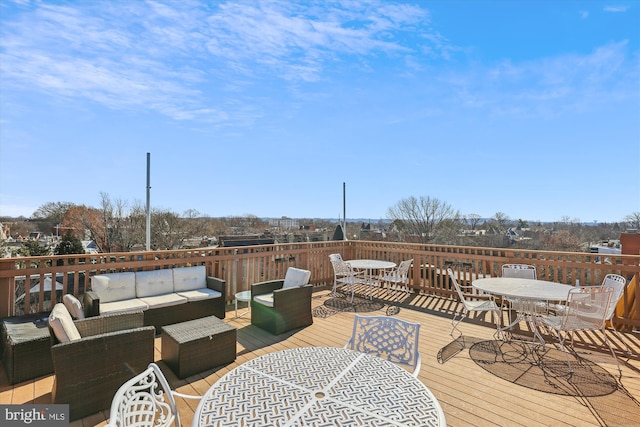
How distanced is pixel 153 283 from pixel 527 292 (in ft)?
16.5

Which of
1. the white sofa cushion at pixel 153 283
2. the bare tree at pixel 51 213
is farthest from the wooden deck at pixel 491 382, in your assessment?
the bare tree at pixel 51 213

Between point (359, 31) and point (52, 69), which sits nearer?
point (52, 69)

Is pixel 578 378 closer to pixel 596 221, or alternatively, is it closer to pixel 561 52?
pixel 561 52

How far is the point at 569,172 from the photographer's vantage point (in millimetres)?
19422

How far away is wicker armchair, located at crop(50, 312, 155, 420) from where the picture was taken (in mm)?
2230

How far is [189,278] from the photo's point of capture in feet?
15.5

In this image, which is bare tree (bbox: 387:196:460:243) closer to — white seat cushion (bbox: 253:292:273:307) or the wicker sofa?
white seat cushion (bbox: 253:292:273:307)

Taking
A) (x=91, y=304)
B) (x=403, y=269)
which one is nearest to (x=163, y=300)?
(x=91, y=304)

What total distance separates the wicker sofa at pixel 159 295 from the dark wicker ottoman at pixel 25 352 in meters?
0.63

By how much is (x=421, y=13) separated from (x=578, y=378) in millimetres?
7254

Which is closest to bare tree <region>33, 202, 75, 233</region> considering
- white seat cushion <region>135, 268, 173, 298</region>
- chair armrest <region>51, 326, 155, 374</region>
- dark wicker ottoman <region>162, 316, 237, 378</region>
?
white seat cushion <region>135, 268, 173, 298</region>

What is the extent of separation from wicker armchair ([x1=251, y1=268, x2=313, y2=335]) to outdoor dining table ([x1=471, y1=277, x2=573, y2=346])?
236cm

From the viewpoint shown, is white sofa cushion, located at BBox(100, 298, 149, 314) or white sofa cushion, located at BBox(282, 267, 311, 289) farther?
white sofa cushion, located at BBox(282, 267, 311, 289)

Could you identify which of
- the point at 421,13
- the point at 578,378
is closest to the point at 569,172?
the point at 421,13
